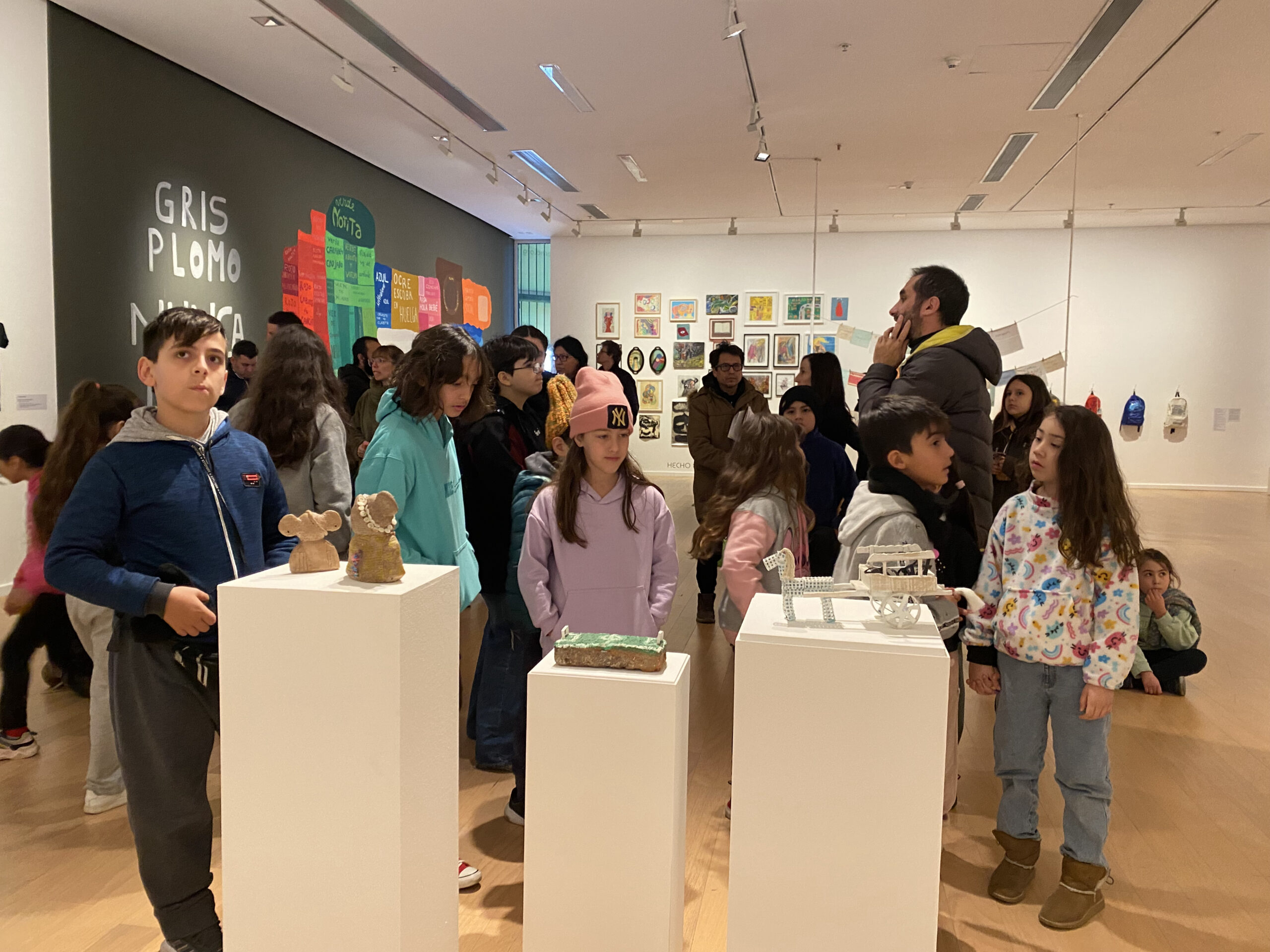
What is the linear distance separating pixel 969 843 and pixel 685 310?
1067cm

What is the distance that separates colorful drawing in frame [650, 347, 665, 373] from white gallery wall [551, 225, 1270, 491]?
1274 mm

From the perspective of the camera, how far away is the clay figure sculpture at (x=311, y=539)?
1.70m

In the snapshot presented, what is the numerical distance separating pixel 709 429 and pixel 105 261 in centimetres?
386

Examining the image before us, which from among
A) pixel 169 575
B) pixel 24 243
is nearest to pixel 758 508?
pixel 169 575

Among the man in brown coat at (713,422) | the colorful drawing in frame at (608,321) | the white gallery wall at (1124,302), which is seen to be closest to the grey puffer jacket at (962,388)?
the man in brown coat at (713,422)

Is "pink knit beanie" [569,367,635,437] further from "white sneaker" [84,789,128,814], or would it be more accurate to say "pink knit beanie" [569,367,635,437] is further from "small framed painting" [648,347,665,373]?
"small framed painting" [648,347,665,373]

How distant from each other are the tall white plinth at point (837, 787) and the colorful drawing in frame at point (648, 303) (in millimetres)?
11663

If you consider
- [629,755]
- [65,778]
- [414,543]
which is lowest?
[65,778]

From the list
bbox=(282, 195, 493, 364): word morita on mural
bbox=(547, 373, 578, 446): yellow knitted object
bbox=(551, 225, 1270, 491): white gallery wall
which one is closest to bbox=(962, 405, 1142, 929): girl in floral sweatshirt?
bbox=(547, 373, 578, 446): yellow knitted object

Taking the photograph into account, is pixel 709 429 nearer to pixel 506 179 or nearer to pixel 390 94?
pixel 390 94

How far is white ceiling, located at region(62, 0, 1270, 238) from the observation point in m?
5.42

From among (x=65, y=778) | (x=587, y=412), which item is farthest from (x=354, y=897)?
(x=65, y=778)

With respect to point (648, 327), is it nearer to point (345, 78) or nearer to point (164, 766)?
point (345, 78)

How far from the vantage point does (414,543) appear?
2.65 metres
